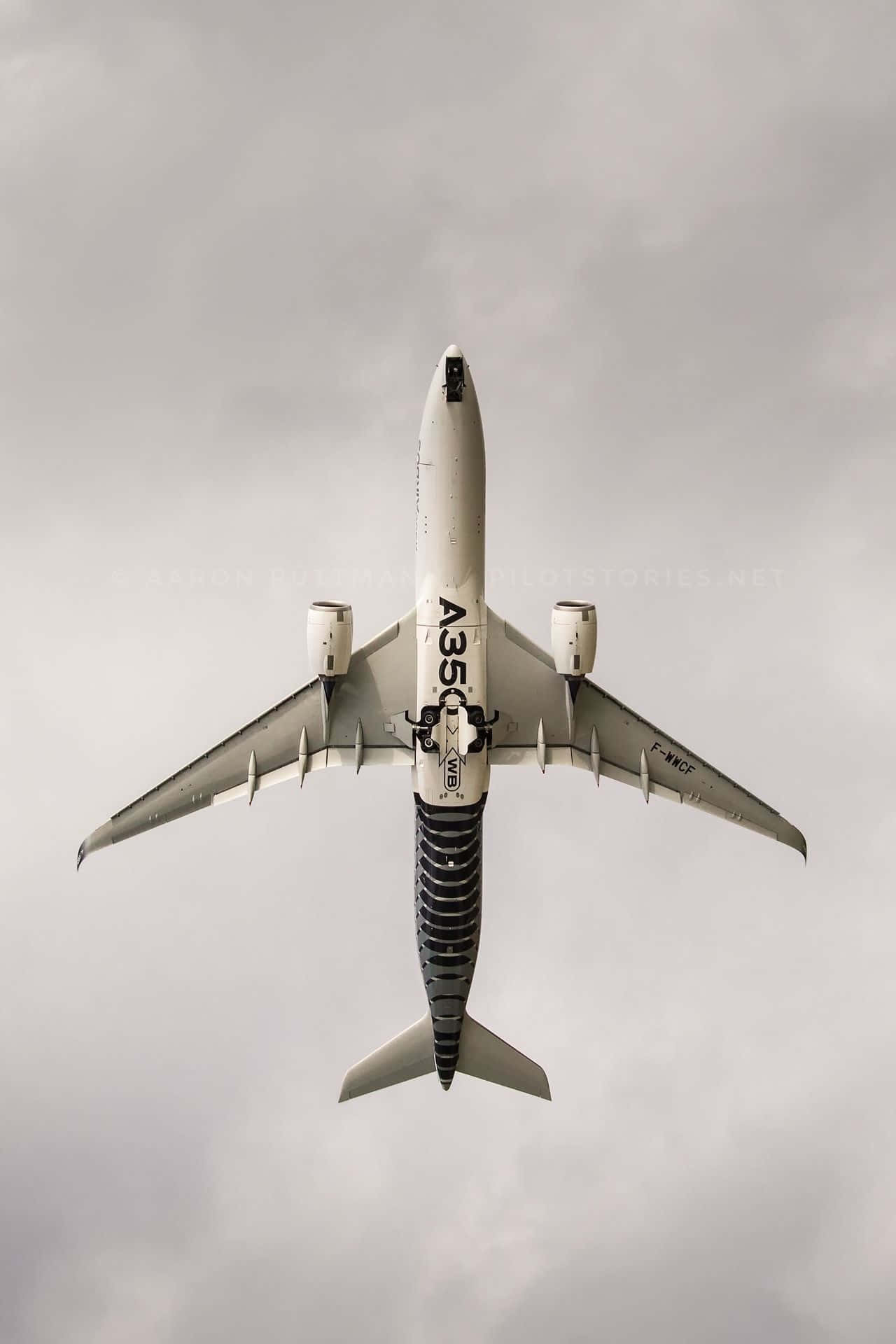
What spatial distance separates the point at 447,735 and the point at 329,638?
332 cm

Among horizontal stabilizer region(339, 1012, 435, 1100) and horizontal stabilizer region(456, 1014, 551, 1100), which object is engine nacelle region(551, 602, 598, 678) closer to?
horizontal stabilizer region(456, 1014, 551, 1100)

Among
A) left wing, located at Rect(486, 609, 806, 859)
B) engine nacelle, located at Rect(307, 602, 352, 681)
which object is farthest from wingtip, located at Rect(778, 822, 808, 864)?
engine nacelle, located at Rect(307, 602, 352, 681)

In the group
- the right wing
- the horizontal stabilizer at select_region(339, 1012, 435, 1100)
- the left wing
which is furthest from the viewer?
the horizontal stabilizer at select_region(339, 1012, 435, 1100)

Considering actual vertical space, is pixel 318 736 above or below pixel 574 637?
below

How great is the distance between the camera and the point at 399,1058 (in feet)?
82.5

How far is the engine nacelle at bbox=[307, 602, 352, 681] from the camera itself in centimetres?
2248

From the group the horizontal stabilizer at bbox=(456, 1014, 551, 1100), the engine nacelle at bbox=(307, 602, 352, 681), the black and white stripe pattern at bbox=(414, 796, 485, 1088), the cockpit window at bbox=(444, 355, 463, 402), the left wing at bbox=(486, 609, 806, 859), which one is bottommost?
the horizontal stabilizer at bbox=(456, 1014, 551, 1100)

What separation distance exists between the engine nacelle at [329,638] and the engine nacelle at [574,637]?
14.9 ft

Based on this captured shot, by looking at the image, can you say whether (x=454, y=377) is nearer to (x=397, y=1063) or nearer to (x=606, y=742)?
(x=606, y=742)

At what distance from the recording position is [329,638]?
73.8ft

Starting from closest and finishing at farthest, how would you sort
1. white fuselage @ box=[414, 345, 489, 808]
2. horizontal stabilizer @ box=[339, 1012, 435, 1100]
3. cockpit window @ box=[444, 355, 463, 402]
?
1. cockpit window @ box=[444, 355, 463, 402]
2. white fuselage @ box=[414, 345, 489, 808]
3. horizontal stabilizer @ box=[339, 1012, 435, 1100]

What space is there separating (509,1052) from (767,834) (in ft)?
26.6

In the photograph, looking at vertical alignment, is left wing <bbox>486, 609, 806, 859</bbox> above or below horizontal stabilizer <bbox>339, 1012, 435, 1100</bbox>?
above

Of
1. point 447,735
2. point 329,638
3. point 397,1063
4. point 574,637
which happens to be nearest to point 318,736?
point 329,638
